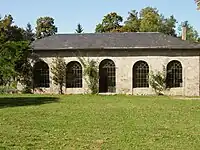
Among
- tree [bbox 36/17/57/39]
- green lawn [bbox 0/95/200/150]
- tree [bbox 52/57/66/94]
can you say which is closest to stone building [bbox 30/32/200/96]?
tree [bbox 52/57/66/94]

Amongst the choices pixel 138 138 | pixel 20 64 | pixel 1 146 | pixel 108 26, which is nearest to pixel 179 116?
pixel 138 138

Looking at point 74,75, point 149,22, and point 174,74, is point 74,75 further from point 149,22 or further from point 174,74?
point 149,22

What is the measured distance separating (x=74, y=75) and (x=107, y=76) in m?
2.95

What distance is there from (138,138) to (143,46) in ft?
73.4

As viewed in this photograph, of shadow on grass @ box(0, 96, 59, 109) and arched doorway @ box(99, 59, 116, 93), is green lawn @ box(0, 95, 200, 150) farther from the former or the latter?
arched doorway @ box(99, 59, 116, 93)

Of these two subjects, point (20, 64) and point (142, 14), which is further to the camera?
point (142, 14)

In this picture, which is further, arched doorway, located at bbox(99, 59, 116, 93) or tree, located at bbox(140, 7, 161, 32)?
tree, located at bbox(140, 7, 161, 32)

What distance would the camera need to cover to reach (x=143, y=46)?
33562 mm

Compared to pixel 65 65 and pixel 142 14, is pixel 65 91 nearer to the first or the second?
pixel 65 65

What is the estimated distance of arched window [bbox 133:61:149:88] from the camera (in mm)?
Answer: 34188

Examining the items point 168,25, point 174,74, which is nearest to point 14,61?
point 174,74

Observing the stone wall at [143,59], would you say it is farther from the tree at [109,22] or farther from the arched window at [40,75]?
the tree at [109,22]

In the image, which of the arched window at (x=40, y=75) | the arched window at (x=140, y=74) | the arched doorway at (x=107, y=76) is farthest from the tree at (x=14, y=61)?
the arched window at (x=140, y=74)

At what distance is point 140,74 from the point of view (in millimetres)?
34375
